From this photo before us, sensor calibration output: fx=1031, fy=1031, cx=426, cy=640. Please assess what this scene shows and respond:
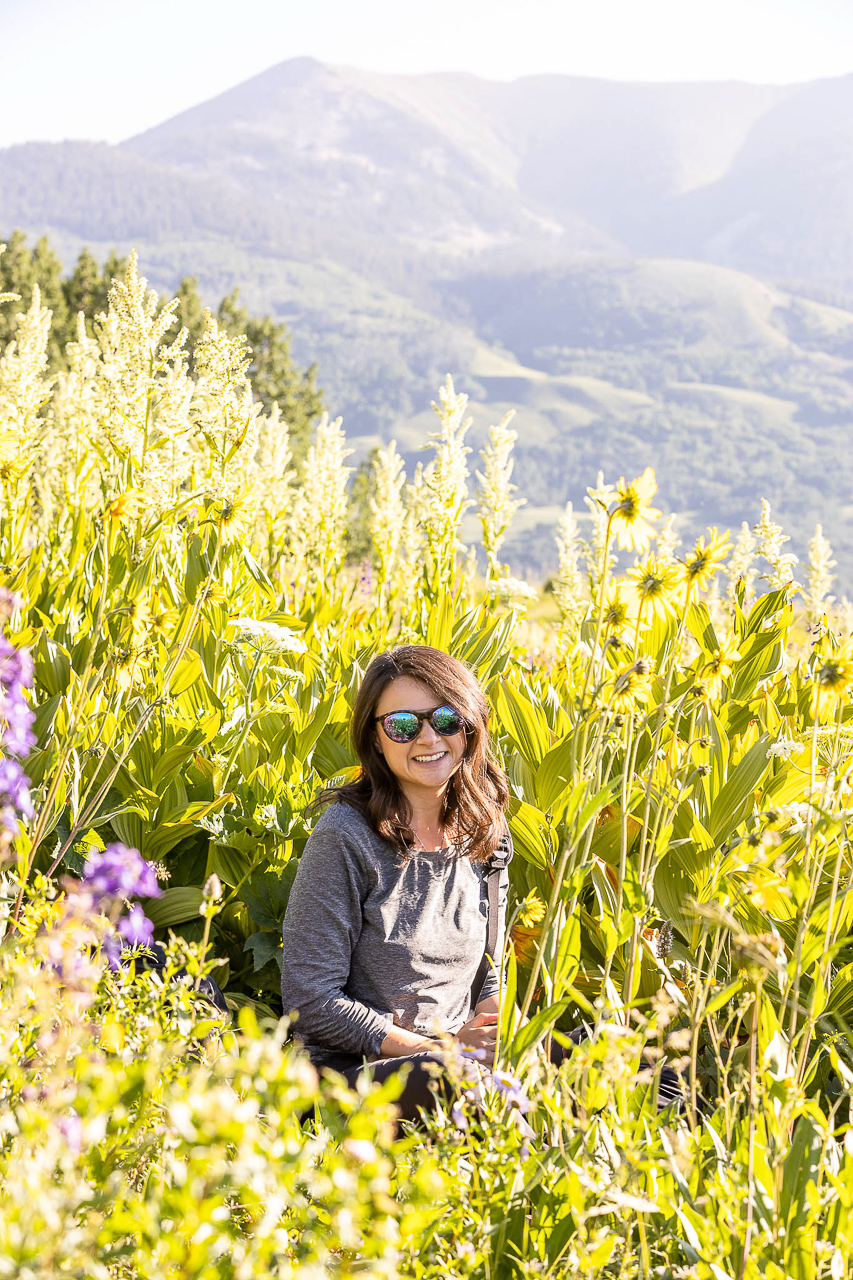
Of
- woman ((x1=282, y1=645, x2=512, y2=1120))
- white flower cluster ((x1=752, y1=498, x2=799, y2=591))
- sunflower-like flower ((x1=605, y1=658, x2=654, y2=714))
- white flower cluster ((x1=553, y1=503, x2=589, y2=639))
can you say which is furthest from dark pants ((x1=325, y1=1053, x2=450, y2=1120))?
white flower cluster ((x1=553, y1=503, x2=589, y2=639))

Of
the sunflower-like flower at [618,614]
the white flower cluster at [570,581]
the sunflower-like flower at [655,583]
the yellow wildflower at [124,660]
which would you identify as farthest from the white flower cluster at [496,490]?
the sunflower-like flower at [655,583]

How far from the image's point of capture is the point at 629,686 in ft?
5.59

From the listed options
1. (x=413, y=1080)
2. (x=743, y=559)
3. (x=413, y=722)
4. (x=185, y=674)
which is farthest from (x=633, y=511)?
(x=743, y=559)

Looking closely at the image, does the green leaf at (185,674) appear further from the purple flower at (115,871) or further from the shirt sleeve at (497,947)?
the purple flower at (115,871)

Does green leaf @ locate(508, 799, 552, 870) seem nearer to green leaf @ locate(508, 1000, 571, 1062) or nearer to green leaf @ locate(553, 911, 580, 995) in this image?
green leaf @ locate(553, 911, 580, 995)

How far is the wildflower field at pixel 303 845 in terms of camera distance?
1132 mm

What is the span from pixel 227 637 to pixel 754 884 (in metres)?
2.28

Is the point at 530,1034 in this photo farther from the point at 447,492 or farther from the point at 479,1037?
the point at 447,492

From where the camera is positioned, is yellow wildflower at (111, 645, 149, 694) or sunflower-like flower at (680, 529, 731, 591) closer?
sunflower-like flower at (680, 529, 731, 591)

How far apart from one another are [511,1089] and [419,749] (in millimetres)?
1009

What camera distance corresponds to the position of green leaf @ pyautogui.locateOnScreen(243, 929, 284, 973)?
8.82 feet

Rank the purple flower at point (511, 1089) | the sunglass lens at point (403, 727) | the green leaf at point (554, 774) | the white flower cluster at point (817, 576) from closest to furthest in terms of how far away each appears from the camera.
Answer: the purple flower at point (511, 1089) → the sunglass lens at point (403, 727) → the green leaf at point (554, 774) → the white flower cluster at point (817, 576)

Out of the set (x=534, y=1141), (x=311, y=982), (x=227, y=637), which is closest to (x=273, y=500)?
(x=227, y=637)

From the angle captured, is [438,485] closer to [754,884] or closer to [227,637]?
[227,637]
